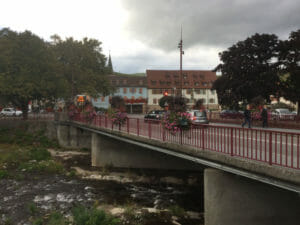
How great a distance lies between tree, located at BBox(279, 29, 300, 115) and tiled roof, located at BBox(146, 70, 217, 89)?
3934 centimetres

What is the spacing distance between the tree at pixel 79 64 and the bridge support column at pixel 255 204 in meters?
33.7

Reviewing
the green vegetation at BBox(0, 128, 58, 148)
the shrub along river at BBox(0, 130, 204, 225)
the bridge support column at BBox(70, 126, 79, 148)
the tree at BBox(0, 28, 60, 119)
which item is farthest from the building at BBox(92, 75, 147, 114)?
the shrub along river at BBox(0, 130, 204, 225)

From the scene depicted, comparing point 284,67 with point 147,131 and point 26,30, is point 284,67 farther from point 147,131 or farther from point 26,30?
point 26,30

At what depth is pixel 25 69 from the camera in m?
27.3

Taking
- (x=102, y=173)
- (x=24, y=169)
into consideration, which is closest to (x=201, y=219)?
(x=102, y=173)

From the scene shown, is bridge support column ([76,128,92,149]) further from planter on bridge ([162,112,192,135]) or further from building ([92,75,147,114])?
building ([92,75,147,114])

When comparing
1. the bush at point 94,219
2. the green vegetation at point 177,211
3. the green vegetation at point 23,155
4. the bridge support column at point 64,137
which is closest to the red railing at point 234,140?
the green vegetation at point 177,211

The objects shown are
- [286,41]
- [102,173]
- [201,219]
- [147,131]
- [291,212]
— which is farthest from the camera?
[286,41]

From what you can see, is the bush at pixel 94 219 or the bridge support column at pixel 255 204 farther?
the bush at pixel 94 219

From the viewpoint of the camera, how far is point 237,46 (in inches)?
1231

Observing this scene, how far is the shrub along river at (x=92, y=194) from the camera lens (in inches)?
377

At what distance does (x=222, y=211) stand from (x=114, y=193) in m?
7.02

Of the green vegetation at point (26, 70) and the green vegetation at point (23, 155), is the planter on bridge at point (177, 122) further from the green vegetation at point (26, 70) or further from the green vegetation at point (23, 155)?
the green vegetation at point (26, 70)

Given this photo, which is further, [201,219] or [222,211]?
[201,219]
